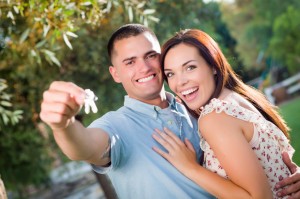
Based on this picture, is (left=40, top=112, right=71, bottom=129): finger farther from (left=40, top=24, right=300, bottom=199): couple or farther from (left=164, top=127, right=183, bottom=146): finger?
(left=164, top=127, right=183, bottom=146): finger

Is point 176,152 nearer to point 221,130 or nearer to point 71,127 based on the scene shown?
point 221,130

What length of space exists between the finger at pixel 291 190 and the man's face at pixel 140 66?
3.67ft

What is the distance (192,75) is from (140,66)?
1.52 ft

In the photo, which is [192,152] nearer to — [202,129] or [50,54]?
[202,129]

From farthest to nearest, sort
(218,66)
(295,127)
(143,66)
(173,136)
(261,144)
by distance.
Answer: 1. (295,127)
2. (143,66)
3. (218,66)
4. (173,136)
5. (261,144)

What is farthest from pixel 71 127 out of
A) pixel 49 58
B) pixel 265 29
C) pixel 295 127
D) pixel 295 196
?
pixel 265 29

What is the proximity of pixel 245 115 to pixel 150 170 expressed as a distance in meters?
0.68

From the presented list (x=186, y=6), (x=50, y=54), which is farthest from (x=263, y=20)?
(x=50, y=54)

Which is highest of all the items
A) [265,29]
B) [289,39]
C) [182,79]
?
[182,79]

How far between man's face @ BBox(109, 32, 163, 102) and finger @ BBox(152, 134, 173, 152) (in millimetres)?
454

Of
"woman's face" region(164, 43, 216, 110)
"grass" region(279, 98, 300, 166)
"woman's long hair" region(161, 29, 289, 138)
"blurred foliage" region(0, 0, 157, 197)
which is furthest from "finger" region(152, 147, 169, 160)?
"grass" region(279, 98, 300, 166)

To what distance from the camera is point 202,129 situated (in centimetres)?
252

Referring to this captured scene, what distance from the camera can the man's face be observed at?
10.3 feet

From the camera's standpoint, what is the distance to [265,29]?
36.0m
